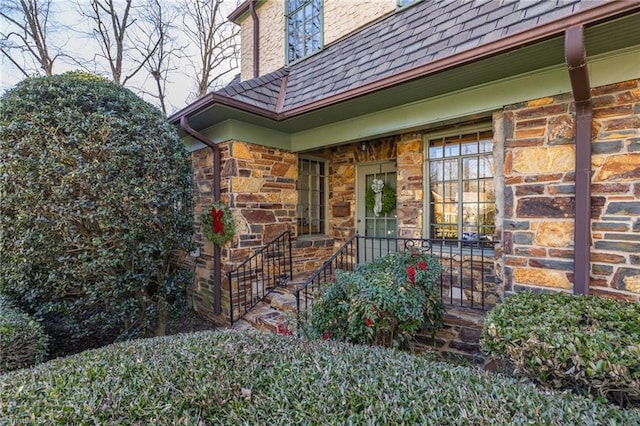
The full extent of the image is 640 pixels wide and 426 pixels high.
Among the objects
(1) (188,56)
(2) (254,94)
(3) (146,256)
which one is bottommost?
(3) (146,256)

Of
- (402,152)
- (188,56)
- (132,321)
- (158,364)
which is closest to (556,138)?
(402,152)

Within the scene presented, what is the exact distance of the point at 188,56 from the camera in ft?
33.1

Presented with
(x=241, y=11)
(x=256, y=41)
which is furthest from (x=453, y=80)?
(x=241, y=11)

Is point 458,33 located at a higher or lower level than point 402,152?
higher

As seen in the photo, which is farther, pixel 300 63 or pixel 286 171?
pixel 300 63

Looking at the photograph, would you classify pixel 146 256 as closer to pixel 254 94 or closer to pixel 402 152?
pixel 254 94

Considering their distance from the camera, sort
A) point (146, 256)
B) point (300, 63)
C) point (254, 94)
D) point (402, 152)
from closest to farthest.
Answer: point (146, 256), point (254, 94), point (402, 152), point (300, 63)

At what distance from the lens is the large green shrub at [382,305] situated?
2516 mm

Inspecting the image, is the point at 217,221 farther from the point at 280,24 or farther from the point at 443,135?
the point at 280,24

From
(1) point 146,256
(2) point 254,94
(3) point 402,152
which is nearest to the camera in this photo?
(1) point 146,256

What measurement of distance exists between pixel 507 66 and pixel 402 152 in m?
2.01

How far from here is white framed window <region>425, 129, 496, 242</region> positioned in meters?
3.97

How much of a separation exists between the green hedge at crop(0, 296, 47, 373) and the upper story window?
532 centimetres

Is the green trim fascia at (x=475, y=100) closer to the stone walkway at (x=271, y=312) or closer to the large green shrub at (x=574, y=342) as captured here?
the large green shrub at (x=574, y=342)
